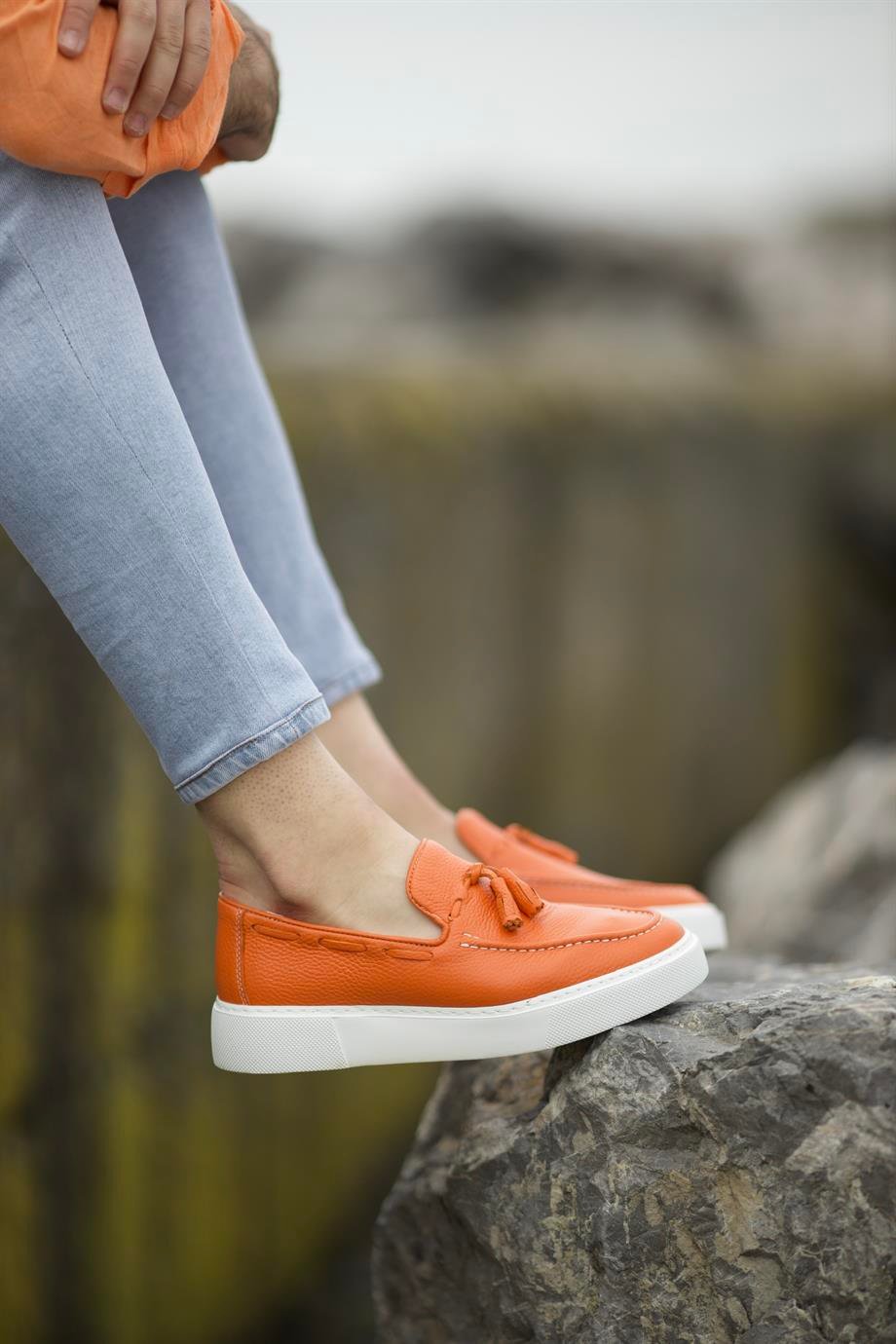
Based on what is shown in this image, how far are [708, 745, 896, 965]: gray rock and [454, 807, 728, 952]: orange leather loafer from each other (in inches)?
18.0

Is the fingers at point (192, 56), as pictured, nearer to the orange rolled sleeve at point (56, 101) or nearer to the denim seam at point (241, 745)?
the orange rolled sleeve at point (56, 101)

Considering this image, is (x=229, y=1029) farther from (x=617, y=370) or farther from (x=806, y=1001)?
(x=617, y=370)

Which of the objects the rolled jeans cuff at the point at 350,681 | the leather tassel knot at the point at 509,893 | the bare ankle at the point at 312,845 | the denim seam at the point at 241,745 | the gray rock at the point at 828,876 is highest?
the denim seam at the point at 241,745

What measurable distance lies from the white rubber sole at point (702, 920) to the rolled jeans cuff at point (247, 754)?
0.48 meters

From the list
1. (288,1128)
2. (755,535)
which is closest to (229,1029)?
(288,1128)

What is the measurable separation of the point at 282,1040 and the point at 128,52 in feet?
2.32

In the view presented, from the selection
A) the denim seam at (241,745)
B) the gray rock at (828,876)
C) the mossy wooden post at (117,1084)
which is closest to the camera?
the denim seam at (241,745)

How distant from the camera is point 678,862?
3309 mm

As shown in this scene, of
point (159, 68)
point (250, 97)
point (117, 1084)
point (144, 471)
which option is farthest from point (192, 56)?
point (117, 1084)

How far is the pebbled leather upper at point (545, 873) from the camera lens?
1217 mm

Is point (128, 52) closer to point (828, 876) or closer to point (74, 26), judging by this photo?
point (74, 26)

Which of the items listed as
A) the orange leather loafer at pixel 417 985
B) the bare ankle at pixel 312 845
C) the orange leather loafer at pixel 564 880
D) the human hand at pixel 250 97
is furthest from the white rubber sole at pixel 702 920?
the human hand at pixel 250 97

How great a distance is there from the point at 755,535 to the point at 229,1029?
2.77 m

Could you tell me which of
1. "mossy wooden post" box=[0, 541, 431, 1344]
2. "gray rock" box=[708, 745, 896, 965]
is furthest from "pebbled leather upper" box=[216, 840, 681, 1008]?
"gray rock" box=[708, 745, 896, 965]
